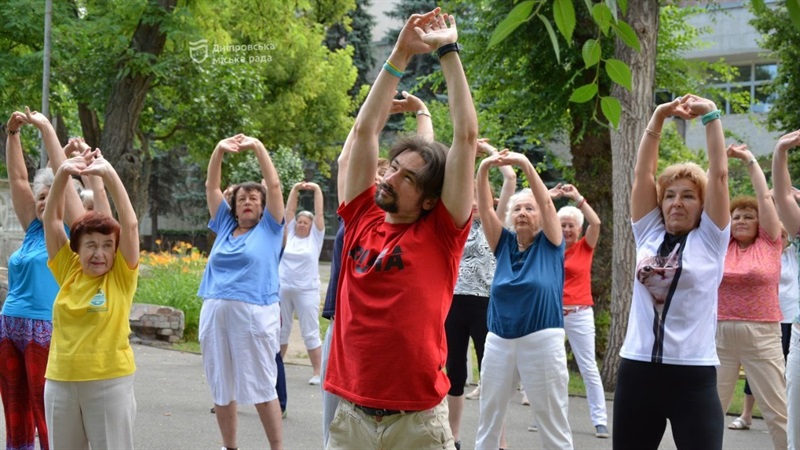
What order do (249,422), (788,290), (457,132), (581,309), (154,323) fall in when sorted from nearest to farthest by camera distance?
(457,132)
(249,422)
(581,309)
(788,290)
(154,323)

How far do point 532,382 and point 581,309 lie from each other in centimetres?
283

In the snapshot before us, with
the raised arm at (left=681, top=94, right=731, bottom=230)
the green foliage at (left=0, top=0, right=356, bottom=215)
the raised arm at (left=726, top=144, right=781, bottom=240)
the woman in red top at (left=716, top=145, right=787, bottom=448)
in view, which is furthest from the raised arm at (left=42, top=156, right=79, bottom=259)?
the green foliage at (left=0, top=0, right=356, bottom=215)

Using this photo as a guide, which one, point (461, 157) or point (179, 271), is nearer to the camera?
point (461, 157)

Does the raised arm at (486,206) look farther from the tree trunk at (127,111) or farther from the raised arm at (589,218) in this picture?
the tree trunk at (127,111)

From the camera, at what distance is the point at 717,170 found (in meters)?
4.36

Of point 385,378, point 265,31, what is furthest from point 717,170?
point 265,31

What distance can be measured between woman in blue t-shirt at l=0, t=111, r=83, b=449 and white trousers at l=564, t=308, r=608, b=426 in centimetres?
477

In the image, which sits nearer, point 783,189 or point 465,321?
point 783,189

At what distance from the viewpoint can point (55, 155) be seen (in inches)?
213

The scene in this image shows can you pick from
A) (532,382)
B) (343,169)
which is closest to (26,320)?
(343,169)

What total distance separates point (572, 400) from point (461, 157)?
304 inches

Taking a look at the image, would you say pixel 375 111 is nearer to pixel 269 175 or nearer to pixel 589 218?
pixel 269 175

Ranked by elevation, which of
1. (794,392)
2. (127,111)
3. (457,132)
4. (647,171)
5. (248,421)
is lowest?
(248,421)

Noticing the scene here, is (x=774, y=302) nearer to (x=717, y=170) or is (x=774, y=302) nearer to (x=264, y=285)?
(x=717, y=170)
